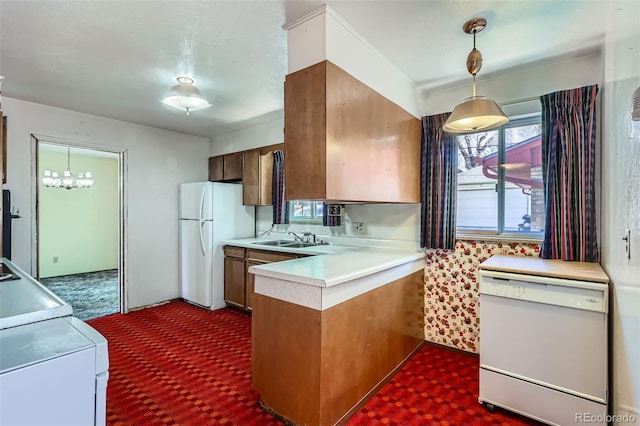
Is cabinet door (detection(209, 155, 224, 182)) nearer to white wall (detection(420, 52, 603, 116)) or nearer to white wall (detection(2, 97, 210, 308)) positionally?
white wall (detection(2, 97, 210, 308))

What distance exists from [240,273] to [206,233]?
0.72 meters

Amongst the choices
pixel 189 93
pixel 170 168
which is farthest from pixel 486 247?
pixel 170 168

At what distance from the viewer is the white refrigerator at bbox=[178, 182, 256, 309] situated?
4.11m

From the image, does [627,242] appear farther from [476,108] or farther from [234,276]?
[234,276]

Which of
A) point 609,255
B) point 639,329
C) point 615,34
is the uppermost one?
point 615,34

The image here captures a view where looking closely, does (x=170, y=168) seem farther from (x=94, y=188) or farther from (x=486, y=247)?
(x=486, y=247)

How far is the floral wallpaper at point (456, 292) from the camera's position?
277 centimetres

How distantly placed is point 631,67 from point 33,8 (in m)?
3.07

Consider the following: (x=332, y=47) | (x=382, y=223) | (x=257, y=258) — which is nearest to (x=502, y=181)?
(x=382, y=223)

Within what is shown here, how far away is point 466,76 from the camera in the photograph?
2.67 metres

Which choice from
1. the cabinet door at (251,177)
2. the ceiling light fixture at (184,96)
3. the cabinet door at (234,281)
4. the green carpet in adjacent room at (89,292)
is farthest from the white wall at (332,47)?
the green carpet in adjacent room at (89,292)

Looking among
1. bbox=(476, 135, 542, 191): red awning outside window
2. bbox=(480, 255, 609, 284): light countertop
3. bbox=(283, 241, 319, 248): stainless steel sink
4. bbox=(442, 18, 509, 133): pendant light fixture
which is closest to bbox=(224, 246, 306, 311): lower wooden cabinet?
bbox=(283, 241, 319, 248): stainless steel sink

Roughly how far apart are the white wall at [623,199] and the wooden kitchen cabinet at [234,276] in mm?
3432

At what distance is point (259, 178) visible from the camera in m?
4.13
